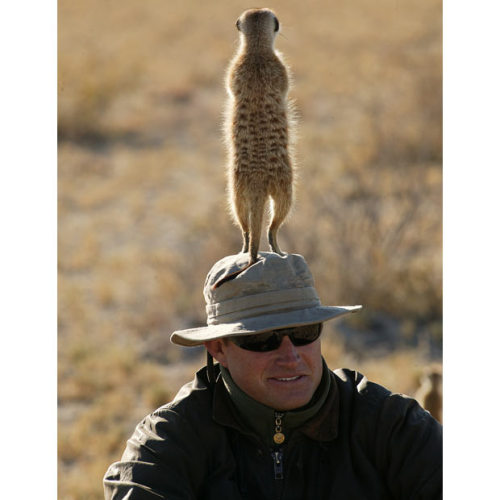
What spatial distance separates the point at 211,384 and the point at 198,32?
1601cm

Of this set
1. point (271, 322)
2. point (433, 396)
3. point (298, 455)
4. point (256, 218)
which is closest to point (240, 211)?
point (256, 218)

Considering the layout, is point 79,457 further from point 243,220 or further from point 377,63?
point 377,63

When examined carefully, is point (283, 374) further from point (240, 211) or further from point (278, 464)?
point (240, 211)

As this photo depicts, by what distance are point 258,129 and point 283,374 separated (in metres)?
0.82

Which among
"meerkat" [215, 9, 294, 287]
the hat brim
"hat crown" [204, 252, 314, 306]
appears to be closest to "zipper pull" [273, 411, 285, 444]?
the hat brim

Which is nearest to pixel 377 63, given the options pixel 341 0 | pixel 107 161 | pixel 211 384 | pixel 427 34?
pixel 427 34

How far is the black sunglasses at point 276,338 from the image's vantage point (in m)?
2.73

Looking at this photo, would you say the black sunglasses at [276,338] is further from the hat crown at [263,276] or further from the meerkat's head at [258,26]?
the meerkat's head at [258,26]

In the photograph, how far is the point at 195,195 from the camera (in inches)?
557

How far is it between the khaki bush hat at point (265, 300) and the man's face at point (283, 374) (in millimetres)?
98

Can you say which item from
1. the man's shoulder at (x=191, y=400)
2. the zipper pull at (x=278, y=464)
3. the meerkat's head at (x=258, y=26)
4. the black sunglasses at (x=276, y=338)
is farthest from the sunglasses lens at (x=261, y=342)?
the meerkat's head at (x=258, y=26)

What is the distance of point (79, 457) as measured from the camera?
758cm

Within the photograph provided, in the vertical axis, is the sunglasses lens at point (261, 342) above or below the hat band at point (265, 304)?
below

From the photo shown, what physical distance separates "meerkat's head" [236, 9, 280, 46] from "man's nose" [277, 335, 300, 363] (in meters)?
0.97
